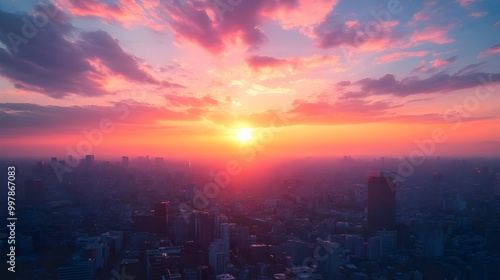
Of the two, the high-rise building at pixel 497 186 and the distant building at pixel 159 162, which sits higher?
the distant building at pixel 159 162

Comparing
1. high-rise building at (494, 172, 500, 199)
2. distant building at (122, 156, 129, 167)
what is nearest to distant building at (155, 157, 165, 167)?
distant building at (122, 156, 129, 167)

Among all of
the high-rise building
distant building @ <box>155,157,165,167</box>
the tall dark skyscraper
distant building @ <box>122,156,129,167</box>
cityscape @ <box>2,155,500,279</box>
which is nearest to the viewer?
cityscape @ <box>2,155,500,279</box>

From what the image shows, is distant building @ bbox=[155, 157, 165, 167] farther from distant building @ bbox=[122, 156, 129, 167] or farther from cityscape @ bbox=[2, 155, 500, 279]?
cityscape @ bbox=[2, 155, 500, 279]

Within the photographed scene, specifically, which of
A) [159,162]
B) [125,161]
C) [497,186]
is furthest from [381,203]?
[159,162]

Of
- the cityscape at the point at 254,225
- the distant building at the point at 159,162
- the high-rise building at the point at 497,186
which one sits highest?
the distant building at the point at 159,162

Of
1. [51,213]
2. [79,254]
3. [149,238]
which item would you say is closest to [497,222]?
[149,238]

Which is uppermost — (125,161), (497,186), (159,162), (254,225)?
(125,161)

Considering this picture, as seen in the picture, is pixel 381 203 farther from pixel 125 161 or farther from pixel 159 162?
pixel 159 162

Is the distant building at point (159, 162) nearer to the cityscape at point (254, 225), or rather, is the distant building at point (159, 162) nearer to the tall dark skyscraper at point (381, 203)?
the cityscape at point (254, 225)

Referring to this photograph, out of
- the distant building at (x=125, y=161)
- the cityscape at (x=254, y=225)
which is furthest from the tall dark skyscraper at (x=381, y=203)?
the distant building at (x=125, y=161)
